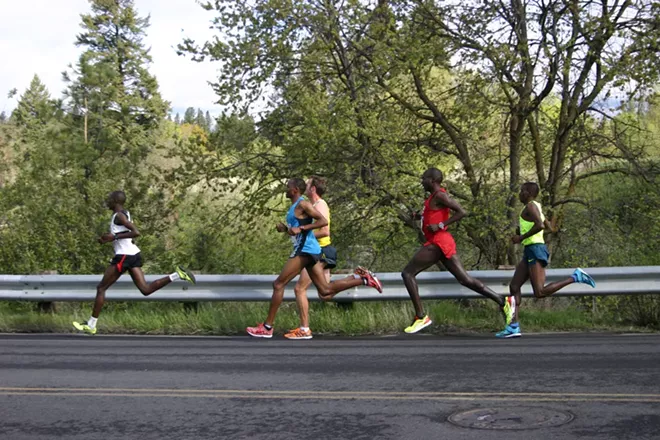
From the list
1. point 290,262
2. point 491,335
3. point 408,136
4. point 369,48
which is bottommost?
point 491,335

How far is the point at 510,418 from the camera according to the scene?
5211 millimetres

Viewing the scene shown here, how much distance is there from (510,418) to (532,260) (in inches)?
167

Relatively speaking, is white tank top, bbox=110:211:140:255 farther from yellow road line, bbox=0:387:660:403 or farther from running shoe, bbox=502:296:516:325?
running shoe, bbox=502:296:516:325

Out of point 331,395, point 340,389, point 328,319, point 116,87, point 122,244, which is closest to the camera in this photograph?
point 331,395

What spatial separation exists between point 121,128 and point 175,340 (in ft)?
104

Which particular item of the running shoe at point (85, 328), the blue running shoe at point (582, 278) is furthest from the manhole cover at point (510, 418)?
the running shoe at point (85, 328)

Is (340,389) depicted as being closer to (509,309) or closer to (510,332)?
(510,332)

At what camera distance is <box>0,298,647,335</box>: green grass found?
9828mm

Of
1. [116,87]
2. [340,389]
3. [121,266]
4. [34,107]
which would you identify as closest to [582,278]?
[340,389]

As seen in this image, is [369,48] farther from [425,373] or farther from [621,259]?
[425,373]

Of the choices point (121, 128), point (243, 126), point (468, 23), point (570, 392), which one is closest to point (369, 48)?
point (468, 23)

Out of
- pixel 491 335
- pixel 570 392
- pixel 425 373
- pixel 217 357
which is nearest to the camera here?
pixel 570 392

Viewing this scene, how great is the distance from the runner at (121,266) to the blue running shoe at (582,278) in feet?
14.9

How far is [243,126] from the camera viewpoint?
16297mm
